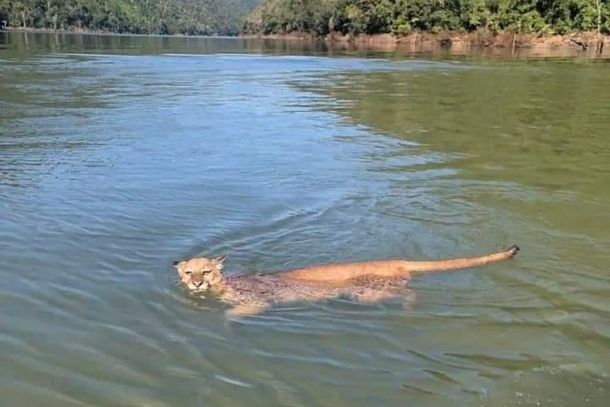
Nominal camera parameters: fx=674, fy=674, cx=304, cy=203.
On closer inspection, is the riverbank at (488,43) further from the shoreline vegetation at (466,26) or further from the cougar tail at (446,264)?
the cougar tail at (446,264)

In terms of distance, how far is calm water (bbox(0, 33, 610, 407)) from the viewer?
535cm

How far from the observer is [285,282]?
6898mm

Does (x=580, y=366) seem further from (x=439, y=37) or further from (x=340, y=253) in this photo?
(x=439, y=37)

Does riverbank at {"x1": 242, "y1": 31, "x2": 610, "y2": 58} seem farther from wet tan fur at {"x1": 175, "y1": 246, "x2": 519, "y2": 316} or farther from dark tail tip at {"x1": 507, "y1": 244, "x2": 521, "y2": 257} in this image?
wet tan fur at {"x1": 175, "y1": 246, "x2": 519, "y2": 316}

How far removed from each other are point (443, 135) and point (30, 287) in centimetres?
1220

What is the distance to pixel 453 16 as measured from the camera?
116 meters

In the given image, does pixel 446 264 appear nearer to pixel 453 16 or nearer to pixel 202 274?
pixel 202 274

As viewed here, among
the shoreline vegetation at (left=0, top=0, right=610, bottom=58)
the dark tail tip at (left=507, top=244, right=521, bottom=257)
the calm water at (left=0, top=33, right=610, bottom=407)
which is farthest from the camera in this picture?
the shoreline vegetation at (left=0, top=0, right=610, bottom=58)

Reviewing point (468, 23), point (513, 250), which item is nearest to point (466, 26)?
point (468, 23)

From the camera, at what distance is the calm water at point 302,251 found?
5348mm

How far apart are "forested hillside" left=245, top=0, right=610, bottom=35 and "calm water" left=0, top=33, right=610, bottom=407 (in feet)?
287

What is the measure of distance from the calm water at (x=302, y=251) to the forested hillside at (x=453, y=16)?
8752 centimetres

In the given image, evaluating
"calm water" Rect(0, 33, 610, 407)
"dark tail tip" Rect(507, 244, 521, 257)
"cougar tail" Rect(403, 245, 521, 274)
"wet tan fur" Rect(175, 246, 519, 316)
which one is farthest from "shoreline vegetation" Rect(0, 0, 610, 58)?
"wet tan fur" Rect(175, 246, 519, 316)

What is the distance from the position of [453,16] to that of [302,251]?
11552 cm
